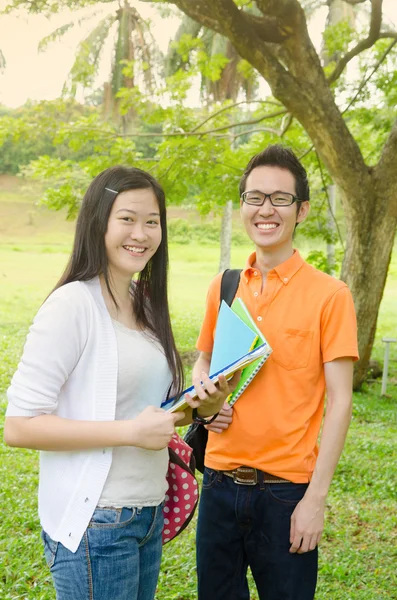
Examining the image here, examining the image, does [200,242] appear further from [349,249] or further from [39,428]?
[39,428]

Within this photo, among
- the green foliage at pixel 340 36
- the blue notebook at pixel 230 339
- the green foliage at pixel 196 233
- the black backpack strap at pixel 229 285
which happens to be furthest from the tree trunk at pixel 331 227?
the green foliage at pixel 196 233

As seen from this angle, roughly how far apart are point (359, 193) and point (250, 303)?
16.5 ft

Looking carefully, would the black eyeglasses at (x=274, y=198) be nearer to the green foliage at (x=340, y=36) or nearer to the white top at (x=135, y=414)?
the white top at (x=135, y=414)

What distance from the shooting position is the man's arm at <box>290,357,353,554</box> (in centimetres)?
188

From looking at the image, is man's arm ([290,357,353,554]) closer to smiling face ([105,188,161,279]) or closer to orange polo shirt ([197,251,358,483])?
orange polo shirt ([197,251,358,483])

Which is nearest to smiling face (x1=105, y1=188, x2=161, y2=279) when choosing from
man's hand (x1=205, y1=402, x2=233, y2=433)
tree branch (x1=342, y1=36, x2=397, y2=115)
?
man's hand (x1=205, y1=402, x2=233, y2=433)

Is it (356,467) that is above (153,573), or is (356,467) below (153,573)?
below

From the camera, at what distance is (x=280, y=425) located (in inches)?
77.6

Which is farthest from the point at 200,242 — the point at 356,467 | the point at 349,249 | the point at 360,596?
the point at 360,596

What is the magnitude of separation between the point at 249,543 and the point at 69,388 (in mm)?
816

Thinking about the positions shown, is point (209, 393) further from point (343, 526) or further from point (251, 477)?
point (343, 526)

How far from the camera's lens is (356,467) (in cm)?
531

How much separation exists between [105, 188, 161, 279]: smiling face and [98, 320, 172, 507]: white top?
0.17m

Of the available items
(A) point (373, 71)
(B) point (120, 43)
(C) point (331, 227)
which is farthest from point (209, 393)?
(B) point (120, 43)
